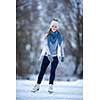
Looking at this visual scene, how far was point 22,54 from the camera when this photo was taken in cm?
213

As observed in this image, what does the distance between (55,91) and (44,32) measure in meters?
0.47

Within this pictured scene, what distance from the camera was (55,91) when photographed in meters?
2.13

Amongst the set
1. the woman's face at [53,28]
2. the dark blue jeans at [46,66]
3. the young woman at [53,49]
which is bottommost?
the dark blue jeans at [46,66]

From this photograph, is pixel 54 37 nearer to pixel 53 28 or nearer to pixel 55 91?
pixel 53 28

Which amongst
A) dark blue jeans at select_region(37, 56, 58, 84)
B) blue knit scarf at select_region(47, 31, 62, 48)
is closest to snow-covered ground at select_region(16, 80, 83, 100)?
dark blue jeans at select_region(37, 56, 58, 84)

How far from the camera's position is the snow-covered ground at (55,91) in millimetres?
2117

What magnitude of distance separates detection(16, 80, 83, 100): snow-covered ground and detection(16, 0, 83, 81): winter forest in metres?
0.05

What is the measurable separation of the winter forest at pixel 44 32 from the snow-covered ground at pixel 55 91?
1.9 inches

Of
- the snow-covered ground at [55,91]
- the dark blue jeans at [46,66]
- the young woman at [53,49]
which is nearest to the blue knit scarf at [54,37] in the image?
the young woman at [53,49]

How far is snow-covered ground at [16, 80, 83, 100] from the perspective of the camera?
2117 mm

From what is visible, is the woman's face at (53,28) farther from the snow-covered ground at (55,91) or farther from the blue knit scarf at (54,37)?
the snow-covered ground at (55,91)

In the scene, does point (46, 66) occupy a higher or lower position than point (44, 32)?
lower

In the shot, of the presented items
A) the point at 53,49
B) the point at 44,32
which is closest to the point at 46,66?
the point at 53,49
